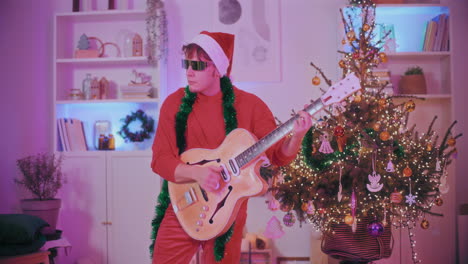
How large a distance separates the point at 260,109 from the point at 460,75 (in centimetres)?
293

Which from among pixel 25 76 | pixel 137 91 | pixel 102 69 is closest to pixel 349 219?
pixel 137 91

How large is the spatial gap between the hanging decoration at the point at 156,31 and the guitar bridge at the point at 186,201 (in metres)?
2.38

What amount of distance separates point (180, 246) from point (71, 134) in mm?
2617

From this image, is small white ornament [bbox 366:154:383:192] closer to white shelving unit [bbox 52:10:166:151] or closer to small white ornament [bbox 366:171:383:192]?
small white ornament [bbox 366:171:383:192]

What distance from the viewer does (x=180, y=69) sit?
4473 mm

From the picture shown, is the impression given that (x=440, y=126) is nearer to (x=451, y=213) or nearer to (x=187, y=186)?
(x=451, y=213)

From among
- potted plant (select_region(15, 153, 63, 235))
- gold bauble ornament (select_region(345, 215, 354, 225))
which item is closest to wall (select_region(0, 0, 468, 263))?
potted plant (select_region(15, 153, 63, 235))

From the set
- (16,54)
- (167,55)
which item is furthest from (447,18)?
(16,54)

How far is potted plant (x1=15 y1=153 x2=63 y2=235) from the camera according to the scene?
3832 millimetres

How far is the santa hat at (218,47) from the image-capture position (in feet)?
6.78

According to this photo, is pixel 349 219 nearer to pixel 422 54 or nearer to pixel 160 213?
pixel 160 213

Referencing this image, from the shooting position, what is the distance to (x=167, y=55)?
4.38m

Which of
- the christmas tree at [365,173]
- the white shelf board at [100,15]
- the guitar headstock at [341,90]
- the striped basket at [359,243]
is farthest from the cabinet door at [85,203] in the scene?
the guitar headstock at [341,90]

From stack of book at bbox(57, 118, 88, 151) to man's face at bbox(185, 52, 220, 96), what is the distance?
7.99 feet
